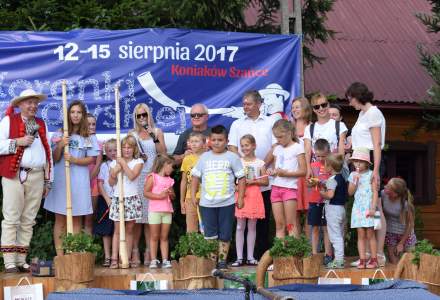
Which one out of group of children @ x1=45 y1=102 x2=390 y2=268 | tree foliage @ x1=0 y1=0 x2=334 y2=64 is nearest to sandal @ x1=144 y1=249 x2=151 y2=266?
group of children @ x1=45 y1=102 x2=390 y2=268

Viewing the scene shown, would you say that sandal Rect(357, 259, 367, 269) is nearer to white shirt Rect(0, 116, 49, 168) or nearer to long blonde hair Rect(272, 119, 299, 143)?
long blonde hair Rect(272, 119, 299, 143)

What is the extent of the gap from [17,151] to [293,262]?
2.93m

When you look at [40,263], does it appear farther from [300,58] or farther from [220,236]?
[300,58]

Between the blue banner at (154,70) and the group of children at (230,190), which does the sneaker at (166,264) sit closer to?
the group of children at (230,190)

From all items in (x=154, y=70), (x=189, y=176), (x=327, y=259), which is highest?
(x=154, y=70)

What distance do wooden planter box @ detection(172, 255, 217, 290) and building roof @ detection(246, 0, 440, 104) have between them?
7.70 meters

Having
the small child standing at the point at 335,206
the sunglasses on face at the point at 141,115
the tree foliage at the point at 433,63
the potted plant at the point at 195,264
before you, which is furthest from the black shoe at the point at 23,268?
the tree foliage at the point at 433,63

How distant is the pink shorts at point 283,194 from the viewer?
9.30 metres

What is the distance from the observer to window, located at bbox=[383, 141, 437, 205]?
1672cm

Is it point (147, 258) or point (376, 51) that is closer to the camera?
point (147, 258)

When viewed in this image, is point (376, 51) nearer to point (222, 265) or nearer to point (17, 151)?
point (222, 265)

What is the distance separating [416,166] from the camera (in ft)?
55.8

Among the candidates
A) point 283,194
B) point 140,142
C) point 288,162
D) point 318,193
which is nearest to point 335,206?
point 318,193

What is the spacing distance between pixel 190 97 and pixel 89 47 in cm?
135
